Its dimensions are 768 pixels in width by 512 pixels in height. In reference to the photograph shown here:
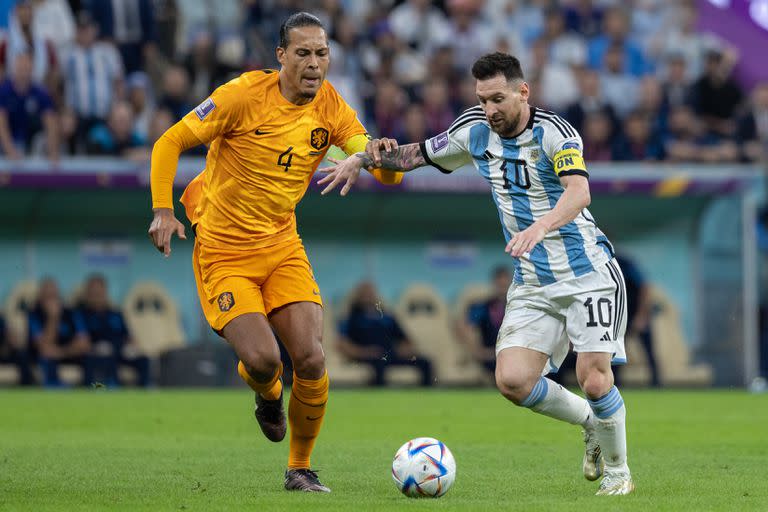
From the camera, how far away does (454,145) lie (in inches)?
325

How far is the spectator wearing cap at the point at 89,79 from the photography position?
18.7 m

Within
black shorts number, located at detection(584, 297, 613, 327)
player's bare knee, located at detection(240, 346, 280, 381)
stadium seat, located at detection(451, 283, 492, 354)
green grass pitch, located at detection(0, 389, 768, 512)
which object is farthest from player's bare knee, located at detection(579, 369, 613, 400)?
stadium seat, located at detection(451, 283, 492, 354)

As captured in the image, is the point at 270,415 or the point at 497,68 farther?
the point at 270,415

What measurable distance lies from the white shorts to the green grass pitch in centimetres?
83

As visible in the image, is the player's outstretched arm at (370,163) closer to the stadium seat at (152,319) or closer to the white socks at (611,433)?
the white socks at (611,433)

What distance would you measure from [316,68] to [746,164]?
1412cm

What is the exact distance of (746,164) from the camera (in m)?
21.0

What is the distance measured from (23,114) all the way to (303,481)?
11.6 m

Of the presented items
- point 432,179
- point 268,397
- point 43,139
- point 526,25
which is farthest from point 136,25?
point 268,397

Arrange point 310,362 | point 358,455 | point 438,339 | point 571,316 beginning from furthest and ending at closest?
point 438,339, point 358,455, point 310,362, point 571,316

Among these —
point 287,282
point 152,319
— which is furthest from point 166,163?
point 152,319

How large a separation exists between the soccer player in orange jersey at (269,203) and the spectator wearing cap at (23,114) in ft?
33.3

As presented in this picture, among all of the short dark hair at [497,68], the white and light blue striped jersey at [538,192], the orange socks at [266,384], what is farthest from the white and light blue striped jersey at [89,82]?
the short dark hair at [497,68]

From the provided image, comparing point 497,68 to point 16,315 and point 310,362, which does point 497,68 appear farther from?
point 16,315
